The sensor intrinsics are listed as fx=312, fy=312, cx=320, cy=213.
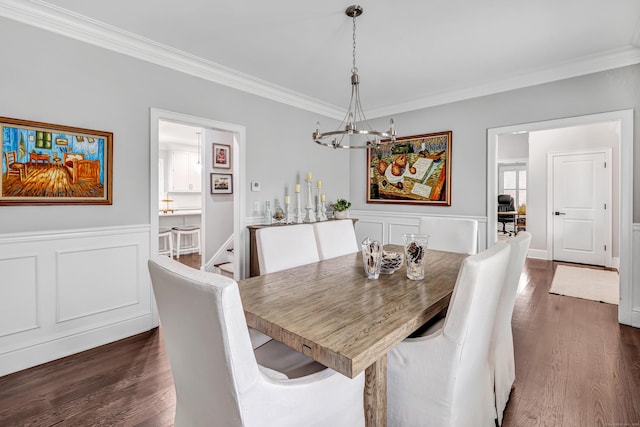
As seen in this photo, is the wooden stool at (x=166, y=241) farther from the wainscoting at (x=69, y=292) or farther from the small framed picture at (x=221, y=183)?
the wainscoting at (x=69, y=292)

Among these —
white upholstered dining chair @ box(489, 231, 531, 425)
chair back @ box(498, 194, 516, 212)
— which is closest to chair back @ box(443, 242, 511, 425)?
white upholstered dining chair @ box(489, 231, 531, 425)

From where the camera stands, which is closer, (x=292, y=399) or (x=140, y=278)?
(x=292, y=399)

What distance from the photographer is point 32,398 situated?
186 centimetres

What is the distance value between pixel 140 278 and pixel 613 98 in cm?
463

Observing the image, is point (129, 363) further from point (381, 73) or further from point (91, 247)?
point (381, 73)

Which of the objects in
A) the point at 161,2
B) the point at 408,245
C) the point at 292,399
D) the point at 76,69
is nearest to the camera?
the point at 292,399

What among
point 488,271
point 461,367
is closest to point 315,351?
point 461,367

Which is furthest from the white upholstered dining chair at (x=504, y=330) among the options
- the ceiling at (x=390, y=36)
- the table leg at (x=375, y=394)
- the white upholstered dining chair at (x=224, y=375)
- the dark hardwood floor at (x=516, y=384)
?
the ceiling at (x=390, y=36)

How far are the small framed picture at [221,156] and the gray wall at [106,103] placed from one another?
1.38m

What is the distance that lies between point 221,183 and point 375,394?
4.22 meters

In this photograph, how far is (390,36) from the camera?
8.39 ft

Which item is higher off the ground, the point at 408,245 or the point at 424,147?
the point at 424,147

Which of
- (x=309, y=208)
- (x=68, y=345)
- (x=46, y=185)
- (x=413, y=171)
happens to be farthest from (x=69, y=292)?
(x=413, y=171)

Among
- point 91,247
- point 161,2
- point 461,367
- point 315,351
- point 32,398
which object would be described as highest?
point 161,2
